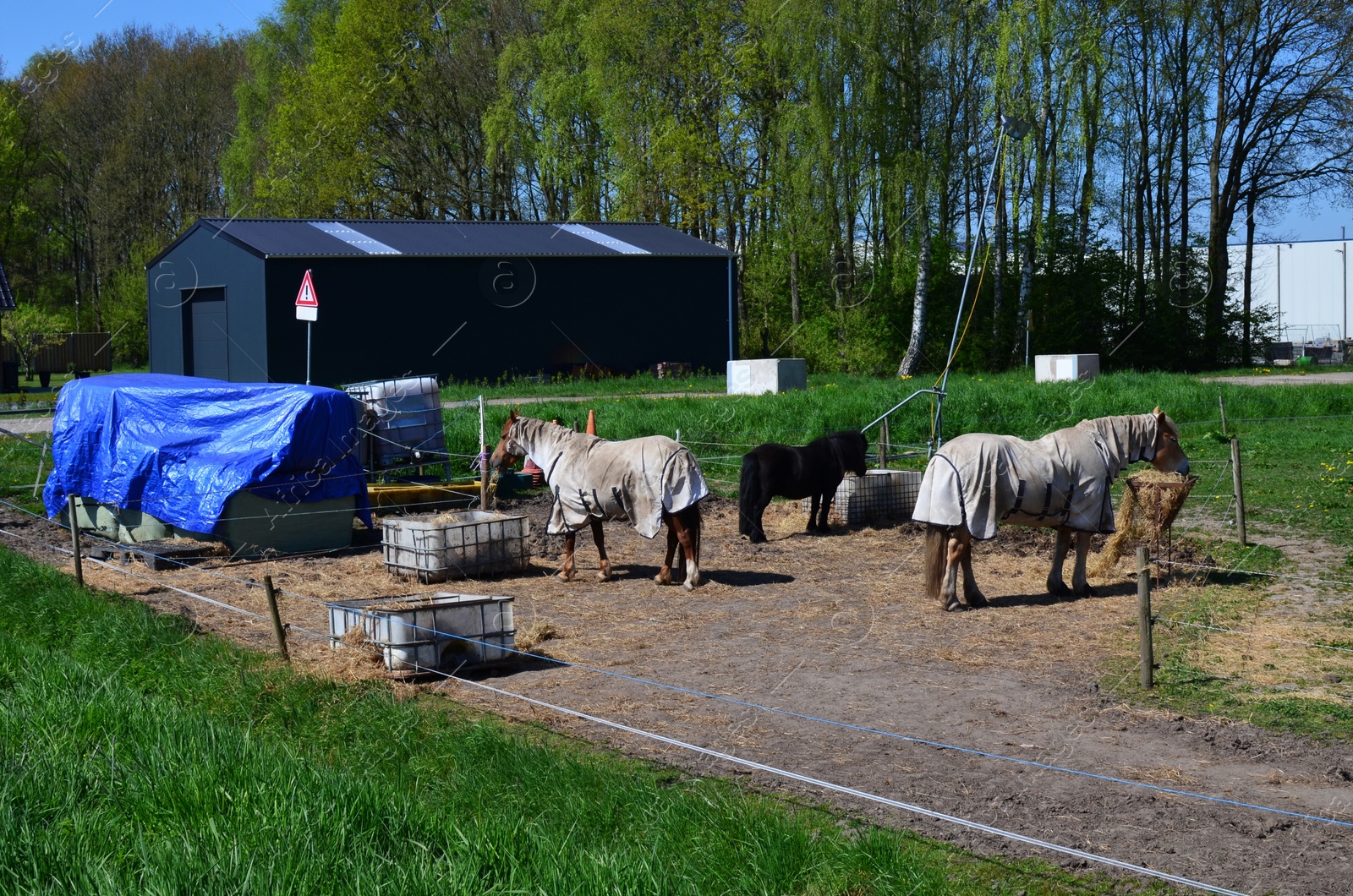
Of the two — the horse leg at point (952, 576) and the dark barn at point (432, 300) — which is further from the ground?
the dark barn at point (432, 300)

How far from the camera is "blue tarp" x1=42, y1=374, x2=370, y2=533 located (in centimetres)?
1376

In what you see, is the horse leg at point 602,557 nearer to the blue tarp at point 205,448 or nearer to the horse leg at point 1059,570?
the blue tarp at point 205,448

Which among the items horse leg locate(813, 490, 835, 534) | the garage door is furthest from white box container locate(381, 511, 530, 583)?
the garage door

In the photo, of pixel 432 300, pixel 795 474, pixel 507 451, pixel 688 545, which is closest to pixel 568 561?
pixel 688 545

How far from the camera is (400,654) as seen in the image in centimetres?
854

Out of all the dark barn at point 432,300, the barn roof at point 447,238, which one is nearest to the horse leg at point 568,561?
the dark barn at point 432,300

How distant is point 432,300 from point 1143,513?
24701mm

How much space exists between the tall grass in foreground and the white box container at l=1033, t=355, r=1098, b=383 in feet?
75.9

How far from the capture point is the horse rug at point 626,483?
1164 cm

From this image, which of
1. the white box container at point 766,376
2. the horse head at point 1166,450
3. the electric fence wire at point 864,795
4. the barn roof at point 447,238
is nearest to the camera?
the electric fence wire at point 864,795

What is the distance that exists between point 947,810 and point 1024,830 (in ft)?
1.27

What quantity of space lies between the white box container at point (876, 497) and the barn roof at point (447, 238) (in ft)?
65.7

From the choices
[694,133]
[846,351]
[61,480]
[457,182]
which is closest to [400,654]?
[61,480]

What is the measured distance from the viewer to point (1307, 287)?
212 feet
